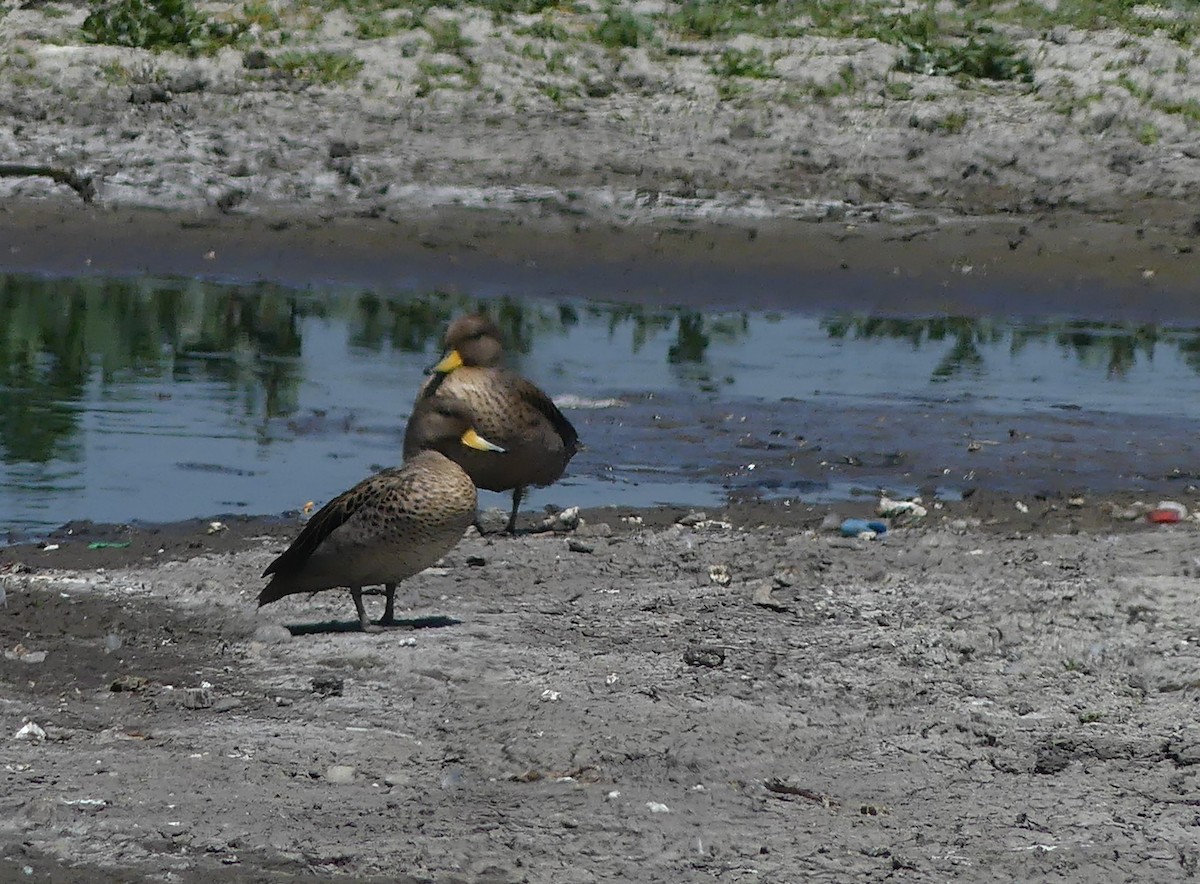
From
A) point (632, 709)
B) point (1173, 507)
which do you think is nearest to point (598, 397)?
point (1173, 507)

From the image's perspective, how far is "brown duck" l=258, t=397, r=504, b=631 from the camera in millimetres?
7555

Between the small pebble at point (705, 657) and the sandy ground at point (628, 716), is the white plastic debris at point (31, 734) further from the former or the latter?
the small pebble at point (705, 657)

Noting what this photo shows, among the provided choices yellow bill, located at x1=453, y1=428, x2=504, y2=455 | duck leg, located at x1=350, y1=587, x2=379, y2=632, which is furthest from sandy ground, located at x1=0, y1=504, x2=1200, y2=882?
yellow bill, located at x1=453, y1=428, x2=504, y2=455

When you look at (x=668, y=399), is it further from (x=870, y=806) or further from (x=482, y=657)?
(x=870, y=806)

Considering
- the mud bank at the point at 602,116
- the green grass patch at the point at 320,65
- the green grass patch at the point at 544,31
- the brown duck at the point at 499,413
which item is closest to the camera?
the brown duck at the point at 499,413

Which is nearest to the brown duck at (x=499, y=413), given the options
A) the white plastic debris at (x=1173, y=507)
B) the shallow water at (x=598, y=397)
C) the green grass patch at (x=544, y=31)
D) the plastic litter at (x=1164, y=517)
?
the shallow water at (x=598, y=397)

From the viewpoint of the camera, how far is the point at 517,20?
21.1 meters

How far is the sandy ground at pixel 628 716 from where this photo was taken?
18.6 feet

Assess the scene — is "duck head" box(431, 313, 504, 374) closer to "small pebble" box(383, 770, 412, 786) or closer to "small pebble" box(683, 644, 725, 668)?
"small pebble" box(683, 644, 725, 668)

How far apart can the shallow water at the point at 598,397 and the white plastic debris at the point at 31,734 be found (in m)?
3.26

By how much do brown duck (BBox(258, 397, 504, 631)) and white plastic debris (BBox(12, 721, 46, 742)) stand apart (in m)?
1.30

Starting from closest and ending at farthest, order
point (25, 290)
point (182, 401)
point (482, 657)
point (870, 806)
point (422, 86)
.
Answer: point (870, 806)
point (482, 657)
point (182, 401)
point (25, 290)
point (422, 86)

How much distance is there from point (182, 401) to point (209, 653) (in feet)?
17.2

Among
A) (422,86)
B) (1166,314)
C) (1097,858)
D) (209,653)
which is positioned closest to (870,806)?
(1097,858)
